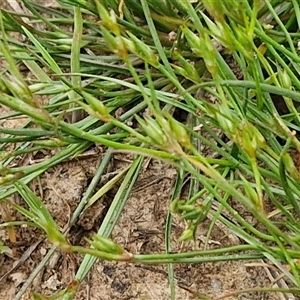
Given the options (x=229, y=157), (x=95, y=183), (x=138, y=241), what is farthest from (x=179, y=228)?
(x=229, y=157)

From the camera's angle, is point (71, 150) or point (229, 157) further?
point (71, 150)

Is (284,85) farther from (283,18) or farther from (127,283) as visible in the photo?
(127,283)

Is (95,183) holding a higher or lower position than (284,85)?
lower

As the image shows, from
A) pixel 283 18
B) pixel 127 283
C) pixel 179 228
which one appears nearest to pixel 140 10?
pixel 283 18

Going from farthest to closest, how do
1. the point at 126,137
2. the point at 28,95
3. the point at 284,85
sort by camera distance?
1. the point at 126,137
2. the point at 284,85
3. the point at 28,95

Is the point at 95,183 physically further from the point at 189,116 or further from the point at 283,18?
the point at 283,18

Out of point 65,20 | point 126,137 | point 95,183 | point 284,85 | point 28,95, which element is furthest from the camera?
point 65,20

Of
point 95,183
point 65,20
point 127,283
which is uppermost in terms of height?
point 65,20
